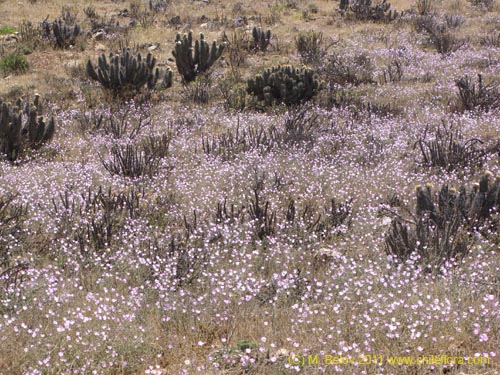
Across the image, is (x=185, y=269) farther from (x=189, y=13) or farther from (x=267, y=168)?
(x=189, y=13)

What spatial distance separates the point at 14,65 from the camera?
12.3 meters

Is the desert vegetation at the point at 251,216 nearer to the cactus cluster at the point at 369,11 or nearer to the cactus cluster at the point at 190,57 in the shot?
the cactus cluster at the point at 190,57

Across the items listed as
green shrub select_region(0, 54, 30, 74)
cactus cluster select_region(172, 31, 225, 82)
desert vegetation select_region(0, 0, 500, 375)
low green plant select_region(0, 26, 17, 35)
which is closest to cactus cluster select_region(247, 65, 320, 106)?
desert vegetation select_region(0, 0, 500, 375)

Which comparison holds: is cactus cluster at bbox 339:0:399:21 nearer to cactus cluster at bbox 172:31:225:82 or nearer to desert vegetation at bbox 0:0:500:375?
desert vegetation at bbox 0:0:500:375

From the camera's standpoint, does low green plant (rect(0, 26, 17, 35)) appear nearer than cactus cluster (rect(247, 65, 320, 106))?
No

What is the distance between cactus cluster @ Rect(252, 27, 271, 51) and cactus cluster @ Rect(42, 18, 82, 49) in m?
5.05

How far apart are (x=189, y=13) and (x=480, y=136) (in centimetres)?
1358

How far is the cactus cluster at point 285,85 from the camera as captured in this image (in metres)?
9.65

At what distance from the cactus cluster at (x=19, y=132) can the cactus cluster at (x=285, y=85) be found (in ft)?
12.7

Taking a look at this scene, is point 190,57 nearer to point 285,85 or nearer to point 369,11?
point 285,85

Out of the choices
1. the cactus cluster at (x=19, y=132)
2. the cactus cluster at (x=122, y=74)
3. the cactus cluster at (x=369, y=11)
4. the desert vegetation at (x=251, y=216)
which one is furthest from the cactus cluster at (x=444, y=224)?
the cactus cluster at (x=369, y=11)

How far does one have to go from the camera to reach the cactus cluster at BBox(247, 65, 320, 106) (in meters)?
9.65

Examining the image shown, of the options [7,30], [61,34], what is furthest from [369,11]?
[7,30]

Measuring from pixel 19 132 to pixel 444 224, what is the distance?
19.3 feet
